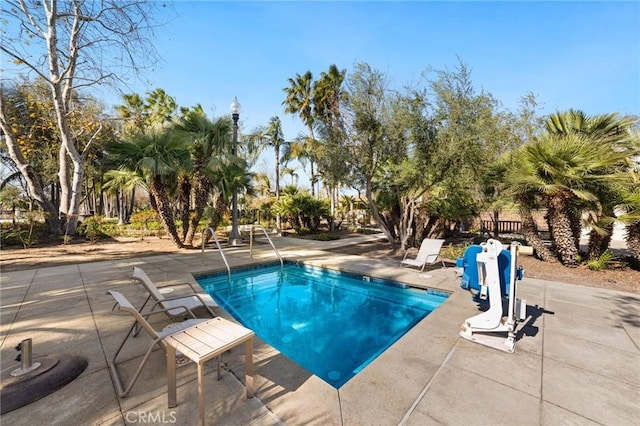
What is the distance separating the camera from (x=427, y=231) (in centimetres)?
1139

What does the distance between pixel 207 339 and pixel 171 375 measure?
1.15ft

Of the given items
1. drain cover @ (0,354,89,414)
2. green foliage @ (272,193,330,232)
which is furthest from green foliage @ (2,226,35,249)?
drain cover @ (0,354,89,414)

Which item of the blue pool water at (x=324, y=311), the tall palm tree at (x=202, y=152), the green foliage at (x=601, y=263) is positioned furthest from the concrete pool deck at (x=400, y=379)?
the tall palm tree at (x=202, y=152)

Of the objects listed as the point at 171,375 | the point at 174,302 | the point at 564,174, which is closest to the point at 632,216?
the point at 564,174

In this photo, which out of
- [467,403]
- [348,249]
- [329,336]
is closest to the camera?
[467,403]

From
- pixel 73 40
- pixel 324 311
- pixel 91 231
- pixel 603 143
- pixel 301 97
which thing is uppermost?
pixel 301 97

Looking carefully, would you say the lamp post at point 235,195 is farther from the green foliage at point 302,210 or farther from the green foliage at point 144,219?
the green foliage at point 302,210

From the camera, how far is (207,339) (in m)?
2.22

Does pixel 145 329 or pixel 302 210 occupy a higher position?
pixel 302 210

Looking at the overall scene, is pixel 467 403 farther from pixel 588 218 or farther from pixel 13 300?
pixel 588 218

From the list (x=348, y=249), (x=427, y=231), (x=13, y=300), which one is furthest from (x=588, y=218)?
(x=13, y=300)

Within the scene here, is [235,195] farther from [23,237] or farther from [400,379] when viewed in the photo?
[400,379]

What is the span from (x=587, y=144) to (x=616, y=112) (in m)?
1.97

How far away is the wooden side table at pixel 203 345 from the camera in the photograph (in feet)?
6.46
